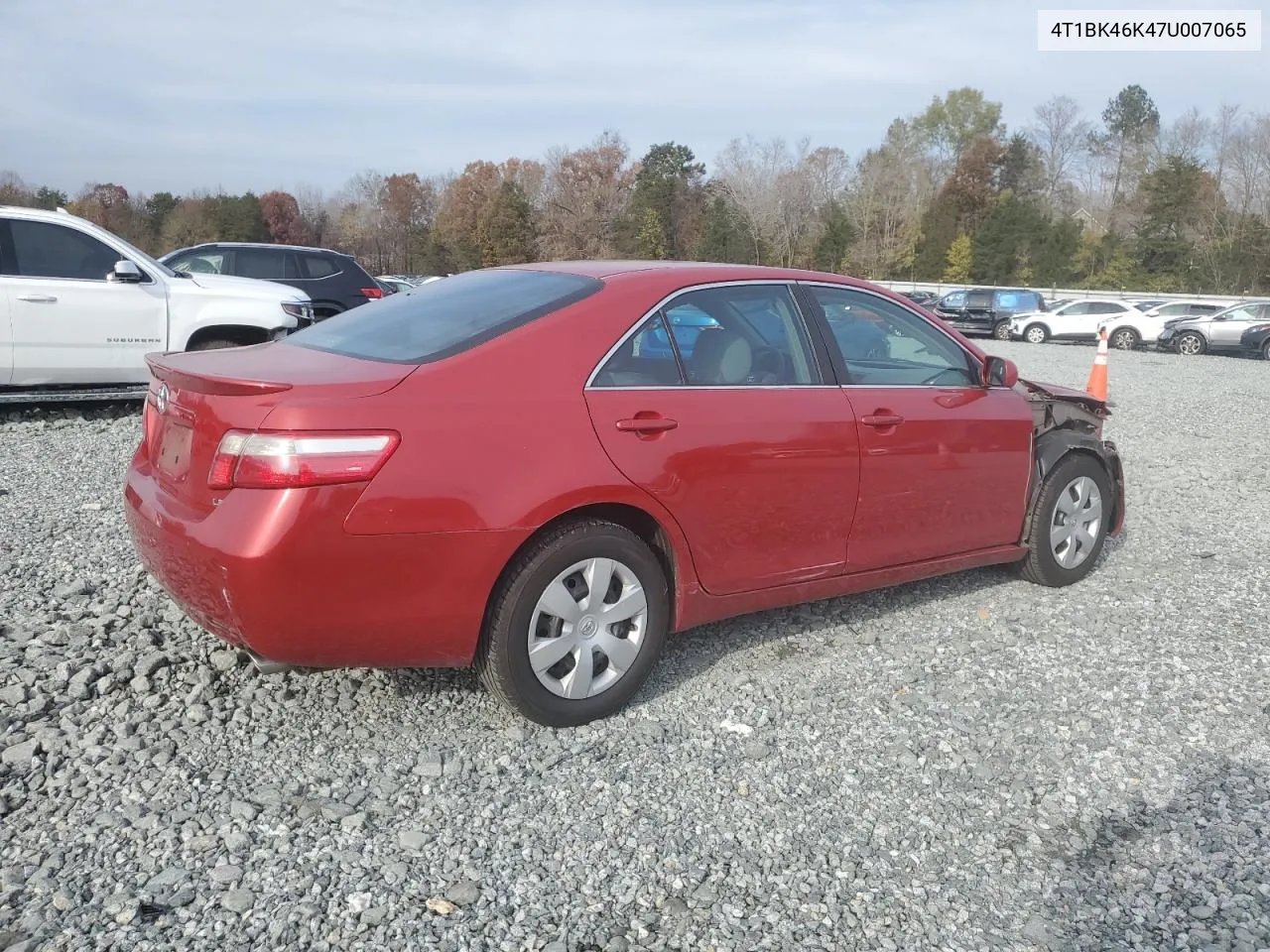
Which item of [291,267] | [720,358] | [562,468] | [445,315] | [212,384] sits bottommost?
[562,468]

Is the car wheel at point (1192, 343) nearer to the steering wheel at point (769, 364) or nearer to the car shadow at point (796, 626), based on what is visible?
the car shadow at point (796, 626)

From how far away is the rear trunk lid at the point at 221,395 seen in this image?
3045mm

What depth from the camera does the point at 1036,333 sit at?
31.0m

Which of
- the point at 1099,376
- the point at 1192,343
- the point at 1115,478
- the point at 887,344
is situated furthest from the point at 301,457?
the point at 1192,343

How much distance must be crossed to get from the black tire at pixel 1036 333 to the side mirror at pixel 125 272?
90.6 ft

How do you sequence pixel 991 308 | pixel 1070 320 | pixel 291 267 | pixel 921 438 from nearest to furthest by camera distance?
pixel 921 438 → pixel 291 267 → pixel 1070 320 → pixel 991 308

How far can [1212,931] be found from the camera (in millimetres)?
2633

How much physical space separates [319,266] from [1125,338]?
23.0 metres

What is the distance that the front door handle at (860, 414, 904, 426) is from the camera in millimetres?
4145

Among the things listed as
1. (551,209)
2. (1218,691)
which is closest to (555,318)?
(1218,691)

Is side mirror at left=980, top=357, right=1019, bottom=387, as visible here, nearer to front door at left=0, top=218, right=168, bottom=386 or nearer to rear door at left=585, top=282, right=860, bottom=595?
rear door at left=585, top=282, right=860, bottom=595

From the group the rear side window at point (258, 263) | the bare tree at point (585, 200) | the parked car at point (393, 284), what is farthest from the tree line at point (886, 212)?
the rear side window at point (258, 263)

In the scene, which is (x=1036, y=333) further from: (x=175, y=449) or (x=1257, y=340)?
(x=175, y=449)

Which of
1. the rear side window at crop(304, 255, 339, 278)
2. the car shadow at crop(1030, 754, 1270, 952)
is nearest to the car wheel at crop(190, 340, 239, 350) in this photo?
the rear side window at crop(304, 255, 339, 278)
